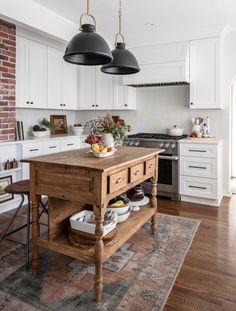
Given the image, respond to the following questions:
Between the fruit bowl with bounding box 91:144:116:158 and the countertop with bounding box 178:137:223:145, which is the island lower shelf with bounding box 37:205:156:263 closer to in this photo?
the fruit bowl with bounding box 91:144:116:158

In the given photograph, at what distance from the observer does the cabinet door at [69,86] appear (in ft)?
16.4

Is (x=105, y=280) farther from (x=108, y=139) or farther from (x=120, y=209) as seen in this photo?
(x=108, y=139)

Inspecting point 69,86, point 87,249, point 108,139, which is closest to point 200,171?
point 108,139

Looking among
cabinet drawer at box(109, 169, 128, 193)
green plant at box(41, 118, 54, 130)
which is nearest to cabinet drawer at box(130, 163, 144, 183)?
cabinet drawer at box(109, 169, 128, 193)

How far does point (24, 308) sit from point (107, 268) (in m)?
0.74

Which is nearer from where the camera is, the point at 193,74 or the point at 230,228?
the point at 230,228

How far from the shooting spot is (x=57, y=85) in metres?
4.84

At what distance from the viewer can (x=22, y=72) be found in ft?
13.6

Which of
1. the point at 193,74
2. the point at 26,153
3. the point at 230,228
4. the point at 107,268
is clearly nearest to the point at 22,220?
the point at 26,153

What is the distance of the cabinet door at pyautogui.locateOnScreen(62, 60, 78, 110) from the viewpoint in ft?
16.4

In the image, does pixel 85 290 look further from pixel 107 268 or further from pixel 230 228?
pixel 230 228

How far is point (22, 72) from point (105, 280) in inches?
132

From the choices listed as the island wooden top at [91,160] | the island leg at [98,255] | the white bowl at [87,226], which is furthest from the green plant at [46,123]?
the island leg at [98,255]

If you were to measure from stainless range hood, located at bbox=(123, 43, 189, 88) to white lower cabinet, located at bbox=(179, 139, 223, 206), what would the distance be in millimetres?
1048
